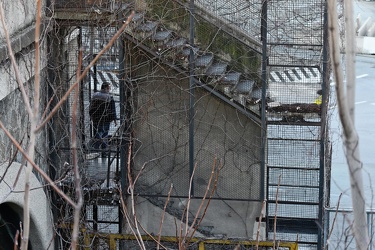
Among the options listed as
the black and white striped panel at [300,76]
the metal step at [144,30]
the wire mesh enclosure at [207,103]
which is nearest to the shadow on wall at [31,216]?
the wire mesh enclosure at [207,103]

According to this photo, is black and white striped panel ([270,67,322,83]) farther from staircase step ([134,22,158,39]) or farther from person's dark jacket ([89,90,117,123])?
person's dark jacket ([89,90,117,123])

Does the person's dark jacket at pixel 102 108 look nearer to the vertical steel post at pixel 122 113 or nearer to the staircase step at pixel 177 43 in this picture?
the vertical steel post at pixel 122 113

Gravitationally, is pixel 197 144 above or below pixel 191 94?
below

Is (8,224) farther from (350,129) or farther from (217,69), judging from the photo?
(350,129)

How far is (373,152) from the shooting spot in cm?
2153

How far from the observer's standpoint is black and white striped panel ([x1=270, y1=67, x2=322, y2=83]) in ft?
38.9

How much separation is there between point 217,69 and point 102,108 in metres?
2.01

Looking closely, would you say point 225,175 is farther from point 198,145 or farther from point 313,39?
point 313,39

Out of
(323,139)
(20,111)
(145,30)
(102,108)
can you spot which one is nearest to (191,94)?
(145,30)

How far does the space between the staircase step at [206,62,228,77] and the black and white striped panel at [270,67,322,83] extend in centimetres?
79

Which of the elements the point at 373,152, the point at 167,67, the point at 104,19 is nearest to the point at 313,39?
the point at 167,67

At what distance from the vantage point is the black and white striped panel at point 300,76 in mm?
11852

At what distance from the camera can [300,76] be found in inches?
489

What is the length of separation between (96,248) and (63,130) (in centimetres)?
199
